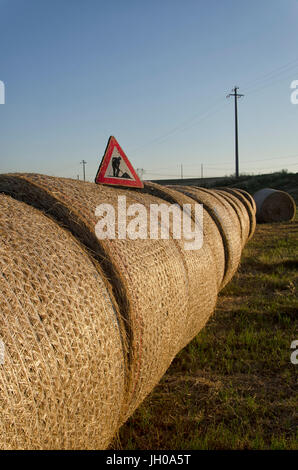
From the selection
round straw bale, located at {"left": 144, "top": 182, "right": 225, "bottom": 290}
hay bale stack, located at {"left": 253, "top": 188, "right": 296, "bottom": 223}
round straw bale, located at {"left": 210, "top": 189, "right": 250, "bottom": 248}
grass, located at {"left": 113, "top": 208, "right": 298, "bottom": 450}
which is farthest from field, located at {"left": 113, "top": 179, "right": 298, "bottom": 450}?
hay bale stack, located at {"left": 253, "top": 188, "right": 296, "bottom": 223}

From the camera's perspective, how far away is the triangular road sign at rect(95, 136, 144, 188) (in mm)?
3637

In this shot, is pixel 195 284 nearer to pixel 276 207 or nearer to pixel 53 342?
pixel 53 342

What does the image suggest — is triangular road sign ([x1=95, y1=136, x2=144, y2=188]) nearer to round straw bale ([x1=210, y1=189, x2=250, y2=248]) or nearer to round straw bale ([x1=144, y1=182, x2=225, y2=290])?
round straw bale ([x1=144, y1=182, x2=225, y2=290])

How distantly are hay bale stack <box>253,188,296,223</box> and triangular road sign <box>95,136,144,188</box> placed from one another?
13.7m

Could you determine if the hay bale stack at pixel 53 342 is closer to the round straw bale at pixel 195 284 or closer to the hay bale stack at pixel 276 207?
the round straw bale at pixel 195 284

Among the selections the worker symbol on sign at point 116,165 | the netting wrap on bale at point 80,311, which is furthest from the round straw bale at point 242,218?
the netting wrap on bale at point 80,311

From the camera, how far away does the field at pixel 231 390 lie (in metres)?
2.66

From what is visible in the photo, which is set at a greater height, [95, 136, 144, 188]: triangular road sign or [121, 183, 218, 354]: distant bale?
[95, 136, 144, 188]: triangular road sign

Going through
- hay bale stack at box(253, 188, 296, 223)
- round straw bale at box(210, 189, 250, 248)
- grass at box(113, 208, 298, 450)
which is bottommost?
grass at box(113, 208, 298, 450)

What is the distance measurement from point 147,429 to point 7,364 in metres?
1.63

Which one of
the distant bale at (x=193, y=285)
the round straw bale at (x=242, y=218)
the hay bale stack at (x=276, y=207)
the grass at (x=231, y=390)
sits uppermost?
the hay bale stack at (x=276, y=207)

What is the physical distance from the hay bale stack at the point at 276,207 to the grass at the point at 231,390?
11897 millimetres

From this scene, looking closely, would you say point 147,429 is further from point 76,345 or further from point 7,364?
point 7,364
